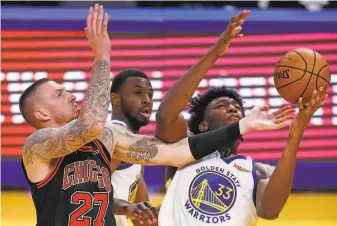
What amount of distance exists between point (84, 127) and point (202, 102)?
158 centimetres

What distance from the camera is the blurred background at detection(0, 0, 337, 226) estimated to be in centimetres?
995

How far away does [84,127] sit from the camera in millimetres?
4289

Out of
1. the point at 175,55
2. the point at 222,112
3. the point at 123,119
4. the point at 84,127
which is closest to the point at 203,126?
the point at 222,112

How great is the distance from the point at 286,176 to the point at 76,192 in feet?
4.39

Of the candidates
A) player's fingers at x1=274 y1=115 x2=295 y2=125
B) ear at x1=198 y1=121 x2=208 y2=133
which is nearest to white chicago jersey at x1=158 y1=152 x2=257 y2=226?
ear at x1=198 y1=121 x2=208 y2=133

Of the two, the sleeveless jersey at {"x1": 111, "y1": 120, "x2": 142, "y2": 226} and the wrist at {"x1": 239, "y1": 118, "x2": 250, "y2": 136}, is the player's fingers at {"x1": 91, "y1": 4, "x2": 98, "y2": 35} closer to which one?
the wrist at {"x1": 239, "y1": 118, "x2": 250, "y2": 136}

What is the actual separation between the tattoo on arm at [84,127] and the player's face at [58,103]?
31 cm

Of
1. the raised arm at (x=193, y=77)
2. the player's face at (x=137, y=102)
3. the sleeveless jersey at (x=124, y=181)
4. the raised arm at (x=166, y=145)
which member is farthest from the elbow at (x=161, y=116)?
the sleeveless jersey at (x=124, y=181)

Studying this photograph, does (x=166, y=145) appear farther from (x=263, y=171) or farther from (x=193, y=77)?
(x=263, y=171)

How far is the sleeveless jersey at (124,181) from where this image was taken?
602cm

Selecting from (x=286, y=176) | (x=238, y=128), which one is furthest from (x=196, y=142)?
(x=286, y=176)

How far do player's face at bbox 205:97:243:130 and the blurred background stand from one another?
4.41m

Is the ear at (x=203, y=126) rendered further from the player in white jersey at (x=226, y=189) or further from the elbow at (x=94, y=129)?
the elbow at (x=94, y=129)

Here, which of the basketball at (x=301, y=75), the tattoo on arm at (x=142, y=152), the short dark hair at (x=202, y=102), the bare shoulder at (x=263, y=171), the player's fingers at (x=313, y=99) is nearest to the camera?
the player's fingers at (x=313, y=99)
